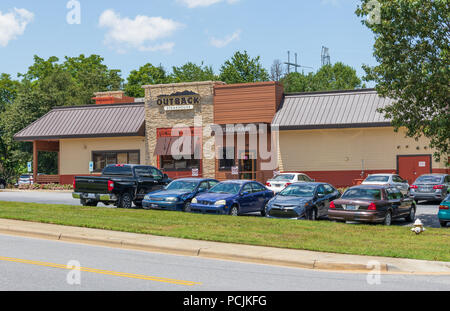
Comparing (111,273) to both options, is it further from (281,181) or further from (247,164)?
(247,164)

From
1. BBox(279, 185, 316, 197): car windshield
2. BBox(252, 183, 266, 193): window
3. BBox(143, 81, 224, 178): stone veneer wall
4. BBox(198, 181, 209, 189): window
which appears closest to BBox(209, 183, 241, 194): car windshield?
BBox(252, 183, 266, 193): window

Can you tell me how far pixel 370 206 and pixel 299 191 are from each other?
3171 mm

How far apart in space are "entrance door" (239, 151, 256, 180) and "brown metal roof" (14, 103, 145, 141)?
7.60 metres

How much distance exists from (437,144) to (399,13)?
206 inches

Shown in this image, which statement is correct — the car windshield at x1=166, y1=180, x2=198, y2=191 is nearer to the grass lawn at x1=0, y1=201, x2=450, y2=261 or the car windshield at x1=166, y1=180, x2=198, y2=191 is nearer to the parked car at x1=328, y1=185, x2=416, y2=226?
the grass lawn at x1=0, y1=201, x2=450, y2=261

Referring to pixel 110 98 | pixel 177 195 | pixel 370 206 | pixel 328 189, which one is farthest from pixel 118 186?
pixel 110 98

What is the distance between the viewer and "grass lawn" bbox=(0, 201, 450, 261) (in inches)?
538

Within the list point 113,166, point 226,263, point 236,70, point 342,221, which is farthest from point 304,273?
point 236,70

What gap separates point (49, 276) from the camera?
32.2ft

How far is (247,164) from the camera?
38156 mm

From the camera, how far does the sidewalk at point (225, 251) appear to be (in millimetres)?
11664

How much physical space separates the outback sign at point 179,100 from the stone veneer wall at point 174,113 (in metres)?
0.26
